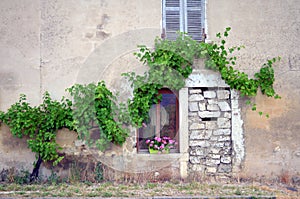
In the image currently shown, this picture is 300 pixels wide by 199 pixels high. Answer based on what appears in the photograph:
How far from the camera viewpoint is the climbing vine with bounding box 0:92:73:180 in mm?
6391

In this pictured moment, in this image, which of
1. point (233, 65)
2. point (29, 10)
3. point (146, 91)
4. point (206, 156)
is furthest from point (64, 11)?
point (206, 156)

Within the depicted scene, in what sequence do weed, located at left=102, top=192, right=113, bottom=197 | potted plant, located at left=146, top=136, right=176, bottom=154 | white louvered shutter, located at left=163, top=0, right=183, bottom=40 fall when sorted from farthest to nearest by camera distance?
white louvered shutter, located at left=163, top=0, right=183, bottom=40 → potted plant, located at left=146, top=136, right=176, bottom=154 → weed, located at left=102, top=192, right=113, bottom=197

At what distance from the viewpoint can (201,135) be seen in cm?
673

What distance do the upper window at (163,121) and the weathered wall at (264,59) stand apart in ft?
4.28

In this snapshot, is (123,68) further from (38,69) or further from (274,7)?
(274,7)

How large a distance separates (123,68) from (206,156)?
225cm

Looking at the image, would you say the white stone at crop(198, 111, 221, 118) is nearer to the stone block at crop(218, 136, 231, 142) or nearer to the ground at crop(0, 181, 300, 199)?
the stone block at crop(218, 136, 231, 142)

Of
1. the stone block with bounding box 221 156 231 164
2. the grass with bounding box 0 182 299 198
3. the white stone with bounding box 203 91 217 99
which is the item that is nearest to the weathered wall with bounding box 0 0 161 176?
the grass with bounding box 0 182 299 198

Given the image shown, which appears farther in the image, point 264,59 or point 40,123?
point 264,59

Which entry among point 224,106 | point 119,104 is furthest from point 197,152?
point 119,104

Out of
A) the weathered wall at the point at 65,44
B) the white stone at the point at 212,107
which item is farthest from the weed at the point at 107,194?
the white stone at the point at 212,107

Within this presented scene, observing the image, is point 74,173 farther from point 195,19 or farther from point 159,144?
point 195,19

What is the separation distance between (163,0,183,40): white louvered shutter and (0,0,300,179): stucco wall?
0.16 metres

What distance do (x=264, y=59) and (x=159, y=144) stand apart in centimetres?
254
